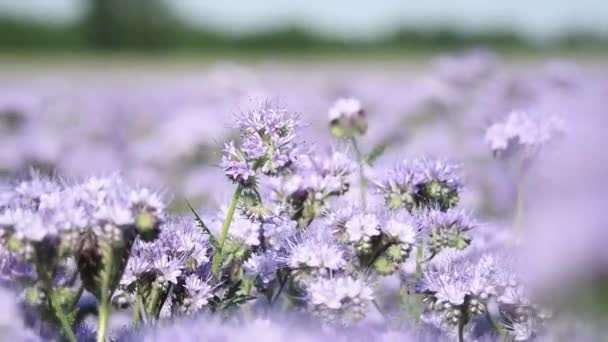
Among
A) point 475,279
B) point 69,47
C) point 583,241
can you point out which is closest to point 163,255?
point 475,279

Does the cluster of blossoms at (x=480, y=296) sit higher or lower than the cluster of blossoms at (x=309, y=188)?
lower

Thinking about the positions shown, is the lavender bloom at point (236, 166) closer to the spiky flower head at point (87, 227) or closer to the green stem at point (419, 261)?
the spiky flower head at point (87, 227)

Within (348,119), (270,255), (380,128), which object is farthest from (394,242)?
(380,128)

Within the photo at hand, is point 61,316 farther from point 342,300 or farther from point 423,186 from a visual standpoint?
point 423,186

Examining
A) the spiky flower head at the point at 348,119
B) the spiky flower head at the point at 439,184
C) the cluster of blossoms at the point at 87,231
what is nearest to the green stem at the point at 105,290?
the cluster of blossoms at the point at 87,231

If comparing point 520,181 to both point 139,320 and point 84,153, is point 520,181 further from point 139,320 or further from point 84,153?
point 84,153

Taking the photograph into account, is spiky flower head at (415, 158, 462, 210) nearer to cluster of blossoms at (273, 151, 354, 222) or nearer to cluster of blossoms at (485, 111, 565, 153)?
cluster of blossoms at (273, 151, 354, 222)

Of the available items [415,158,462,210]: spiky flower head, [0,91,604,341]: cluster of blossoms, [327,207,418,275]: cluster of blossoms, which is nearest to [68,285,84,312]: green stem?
[0,91,604,341]: cluster of blossoms
